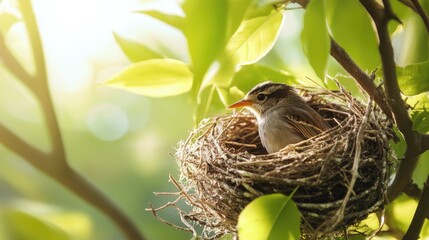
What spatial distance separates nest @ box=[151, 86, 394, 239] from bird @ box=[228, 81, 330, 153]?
0.24 metres

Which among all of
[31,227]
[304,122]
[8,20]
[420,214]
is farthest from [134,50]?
[304,122]

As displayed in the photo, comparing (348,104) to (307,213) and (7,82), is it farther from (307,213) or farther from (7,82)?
(7,82)

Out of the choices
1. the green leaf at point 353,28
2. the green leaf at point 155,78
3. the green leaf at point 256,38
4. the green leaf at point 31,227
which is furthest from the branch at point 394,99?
the green leaf at point 31,227

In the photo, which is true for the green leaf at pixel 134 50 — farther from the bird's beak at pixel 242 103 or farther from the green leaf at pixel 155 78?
the bird's beak at pixel 242 103

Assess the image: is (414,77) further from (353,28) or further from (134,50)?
(134,50)

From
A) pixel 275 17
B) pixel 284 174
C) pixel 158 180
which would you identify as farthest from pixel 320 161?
pixel 158 180

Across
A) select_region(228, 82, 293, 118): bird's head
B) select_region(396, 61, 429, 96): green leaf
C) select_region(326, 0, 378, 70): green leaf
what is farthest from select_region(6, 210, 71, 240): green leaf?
select_region(228, 82, 293, 118): bird's head

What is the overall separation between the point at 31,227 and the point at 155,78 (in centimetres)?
50

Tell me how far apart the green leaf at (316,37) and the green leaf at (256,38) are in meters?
0.41

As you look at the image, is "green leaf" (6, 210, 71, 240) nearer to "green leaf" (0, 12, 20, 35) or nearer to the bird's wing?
"green leaf" (0, 12, 20, 35)

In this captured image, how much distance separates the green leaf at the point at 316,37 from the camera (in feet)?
2.76

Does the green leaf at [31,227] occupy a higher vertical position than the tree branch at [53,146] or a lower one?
lower

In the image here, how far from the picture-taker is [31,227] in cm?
79

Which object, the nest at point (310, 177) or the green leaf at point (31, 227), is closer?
the green leaf at point (31, 227)
